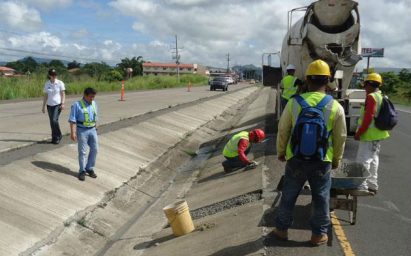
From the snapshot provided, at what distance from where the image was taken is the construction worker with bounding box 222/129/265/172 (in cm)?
1047

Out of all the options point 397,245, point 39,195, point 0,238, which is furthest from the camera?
point 39,195

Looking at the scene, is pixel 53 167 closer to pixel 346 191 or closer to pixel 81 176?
pixel 81 176

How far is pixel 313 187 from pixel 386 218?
249 cm

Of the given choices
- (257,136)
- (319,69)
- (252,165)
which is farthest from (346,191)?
(252,165)

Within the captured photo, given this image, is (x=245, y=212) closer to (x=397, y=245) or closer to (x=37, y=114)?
(x=397, y=245)

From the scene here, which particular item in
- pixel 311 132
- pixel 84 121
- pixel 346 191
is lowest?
pixel 346 191

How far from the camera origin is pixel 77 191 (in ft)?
31.0

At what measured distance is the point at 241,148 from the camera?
34.4 feet

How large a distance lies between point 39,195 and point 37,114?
11771 millimetres

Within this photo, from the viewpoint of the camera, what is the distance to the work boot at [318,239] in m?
5.63

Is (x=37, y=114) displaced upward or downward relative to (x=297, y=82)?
downward

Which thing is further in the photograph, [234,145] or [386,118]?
[234,145]

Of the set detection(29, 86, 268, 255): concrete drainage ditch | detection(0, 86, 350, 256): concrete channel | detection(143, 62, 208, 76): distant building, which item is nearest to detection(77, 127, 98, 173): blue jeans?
detection(0, 86, 350, 256): concrete channel

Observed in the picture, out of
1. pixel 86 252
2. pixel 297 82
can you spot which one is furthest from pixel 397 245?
pixel 297 82
